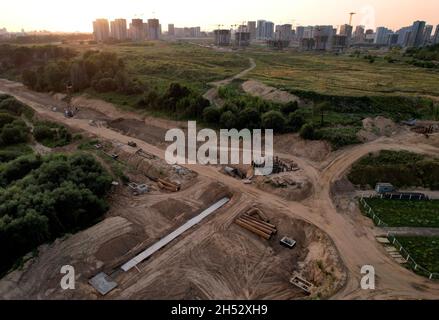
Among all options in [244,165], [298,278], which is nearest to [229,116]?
[244,165]

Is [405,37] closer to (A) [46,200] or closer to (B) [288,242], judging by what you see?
(B) [288,242]

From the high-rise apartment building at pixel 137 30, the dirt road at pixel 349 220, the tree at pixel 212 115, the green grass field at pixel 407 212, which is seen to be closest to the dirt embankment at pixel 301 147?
the dirt road at pixel 349 220

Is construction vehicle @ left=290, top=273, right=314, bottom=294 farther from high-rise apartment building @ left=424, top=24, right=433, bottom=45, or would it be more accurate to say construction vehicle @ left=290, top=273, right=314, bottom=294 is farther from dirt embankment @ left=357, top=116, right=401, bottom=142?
high-rise apartment building @ left=424, top=24, right=433, bottom=45

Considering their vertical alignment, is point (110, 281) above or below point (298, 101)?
below

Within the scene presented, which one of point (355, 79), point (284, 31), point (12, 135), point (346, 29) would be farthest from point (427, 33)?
point (12, 135)

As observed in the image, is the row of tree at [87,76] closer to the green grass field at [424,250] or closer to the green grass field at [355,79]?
the green grass field at [355,79]

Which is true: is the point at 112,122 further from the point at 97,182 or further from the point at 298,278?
the point at 298,278
